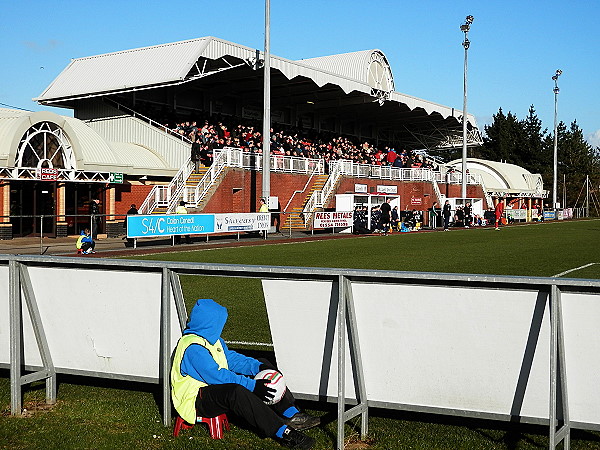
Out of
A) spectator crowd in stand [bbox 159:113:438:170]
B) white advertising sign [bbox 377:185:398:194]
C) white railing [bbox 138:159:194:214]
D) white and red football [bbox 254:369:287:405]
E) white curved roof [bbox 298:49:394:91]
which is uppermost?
white curved roof [bbox 298:49:394:91]

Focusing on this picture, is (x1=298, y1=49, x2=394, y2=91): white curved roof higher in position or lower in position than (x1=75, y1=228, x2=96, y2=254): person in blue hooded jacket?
higher

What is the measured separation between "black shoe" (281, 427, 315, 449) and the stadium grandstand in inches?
770

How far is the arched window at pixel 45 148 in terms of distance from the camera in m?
29.3

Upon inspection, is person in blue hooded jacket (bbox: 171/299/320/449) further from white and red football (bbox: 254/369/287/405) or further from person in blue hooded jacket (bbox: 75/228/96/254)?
person in blue hooded jacket (bbox: 75/228/96/254)

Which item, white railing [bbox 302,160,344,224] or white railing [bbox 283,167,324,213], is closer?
white railing [bbox 302,160,344,224]

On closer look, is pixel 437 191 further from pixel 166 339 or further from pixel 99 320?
pixel 166 339

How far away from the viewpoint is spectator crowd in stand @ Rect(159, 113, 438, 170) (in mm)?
39206

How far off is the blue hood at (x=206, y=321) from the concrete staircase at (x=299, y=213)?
1166 inches

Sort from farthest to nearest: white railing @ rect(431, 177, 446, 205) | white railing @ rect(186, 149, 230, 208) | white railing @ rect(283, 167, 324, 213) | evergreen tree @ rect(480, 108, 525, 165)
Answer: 1. evergreen tree @ rect(480, 108, 525, 165)
2. white railing @ rect(431, 177, 446, 205)
3. white railing @ rect(283, 167, 324, 213)
4. white railing @ rect(186, 149, 230, 208)

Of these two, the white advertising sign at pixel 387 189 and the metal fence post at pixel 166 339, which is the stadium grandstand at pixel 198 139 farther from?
the metal fence post at pixel 166 339

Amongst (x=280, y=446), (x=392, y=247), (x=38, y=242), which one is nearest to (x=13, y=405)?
(x=280, y=446)

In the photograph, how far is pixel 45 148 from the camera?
99.7 ft

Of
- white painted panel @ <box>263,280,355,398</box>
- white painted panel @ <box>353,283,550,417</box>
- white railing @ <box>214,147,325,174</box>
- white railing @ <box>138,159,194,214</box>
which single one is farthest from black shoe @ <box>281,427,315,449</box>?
white railing @ <box>214,147,325,174</box>

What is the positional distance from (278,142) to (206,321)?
41.8m
